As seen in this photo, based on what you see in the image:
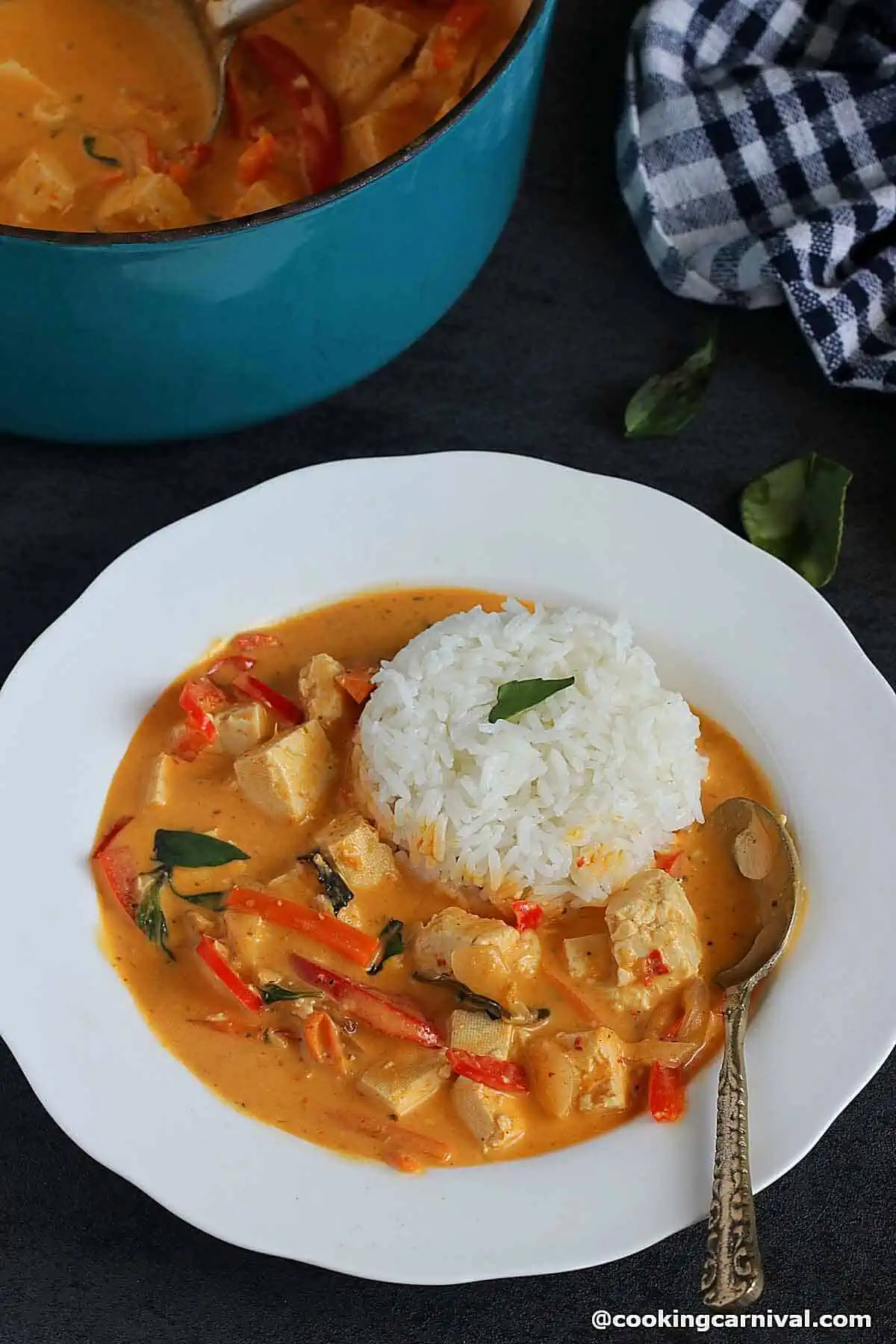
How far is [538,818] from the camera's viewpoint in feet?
8.34

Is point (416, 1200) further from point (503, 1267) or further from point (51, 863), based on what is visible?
point (51, 863)

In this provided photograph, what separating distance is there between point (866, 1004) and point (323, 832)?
916mm

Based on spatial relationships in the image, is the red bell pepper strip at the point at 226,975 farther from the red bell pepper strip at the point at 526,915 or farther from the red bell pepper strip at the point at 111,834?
the red bell pepper strip at the point at 526,915

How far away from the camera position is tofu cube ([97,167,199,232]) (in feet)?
9.09

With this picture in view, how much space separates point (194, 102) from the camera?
3.00 metres

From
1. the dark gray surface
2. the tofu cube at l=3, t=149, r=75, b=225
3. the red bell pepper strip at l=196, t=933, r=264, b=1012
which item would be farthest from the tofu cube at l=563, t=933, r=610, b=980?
the tofu cube at l=3, t=149, r=75, b=225

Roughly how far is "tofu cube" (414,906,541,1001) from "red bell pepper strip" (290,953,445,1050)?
84mm

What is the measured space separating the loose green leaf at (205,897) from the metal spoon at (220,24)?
151 cm

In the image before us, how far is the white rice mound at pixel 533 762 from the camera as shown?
2510 mm

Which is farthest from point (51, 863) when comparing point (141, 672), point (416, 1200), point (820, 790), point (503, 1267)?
point (820, 790)

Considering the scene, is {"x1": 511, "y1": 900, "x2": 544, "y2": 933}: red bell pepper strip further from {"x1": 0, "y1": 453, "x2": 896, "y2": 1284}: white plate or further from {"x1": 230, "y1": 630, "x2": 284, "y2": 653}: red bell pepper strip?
{"x1": 230, "y1": 630, "x2": 284, "y2": 653}: red bell pepper strip

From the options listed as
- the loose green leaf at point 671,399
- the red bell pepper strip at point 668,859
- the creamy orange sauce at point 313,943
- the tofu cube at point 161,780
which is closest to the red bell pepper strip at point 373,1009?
the creamy orange sauce at point 313,943

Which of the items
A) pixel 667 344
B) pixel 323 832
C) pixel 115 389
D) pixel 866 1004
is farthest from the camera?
pixel 667 344

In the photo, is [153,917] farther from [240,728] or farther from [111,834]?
[240,728]
